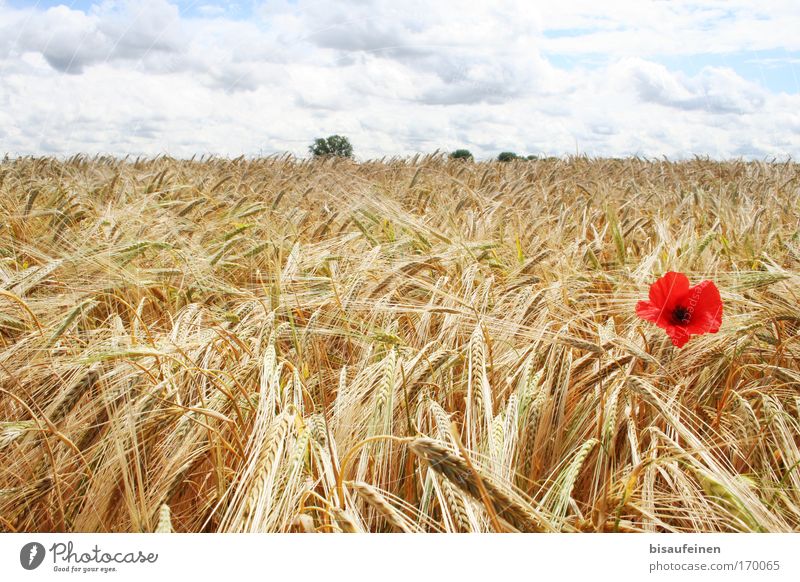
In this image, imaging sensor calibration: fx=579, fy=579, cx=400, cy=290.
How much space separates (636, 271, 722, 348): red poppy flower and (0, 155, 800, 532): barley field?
0.12 m

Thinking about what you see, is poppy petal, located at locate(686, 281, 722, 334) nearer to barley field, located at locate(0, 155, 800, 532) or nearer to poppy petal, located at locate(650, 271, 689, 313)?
poppy petal, located at locate(650, 271, 689, 313)

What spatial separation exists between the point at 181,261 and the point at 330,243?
2.01 feet

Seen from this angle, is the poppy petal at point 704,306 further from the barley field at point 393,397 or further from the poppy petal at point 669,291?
the barley field at point 393,397

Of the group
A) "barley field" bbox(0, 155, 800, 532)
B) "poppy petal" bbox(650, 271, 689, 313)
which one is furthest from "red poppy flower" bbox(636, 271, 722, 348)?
"barley field" bbox(0, 155, 800, 532)

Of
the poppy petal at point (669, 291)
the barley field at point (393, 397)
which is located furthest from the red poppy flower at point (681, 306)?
the barley field at point (393, 397)

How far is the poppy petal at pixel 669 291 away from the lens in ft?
4.53

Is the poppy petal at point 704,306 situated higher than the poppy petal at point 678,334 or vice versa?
the poppy petal at point 704,306

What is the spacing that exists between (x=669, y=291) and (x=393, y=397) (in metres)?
0.71

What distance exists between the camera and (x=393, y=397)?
123cm

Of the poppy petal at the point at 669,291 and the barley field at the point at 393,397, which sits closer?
the barley field at the point at 393,397
